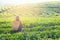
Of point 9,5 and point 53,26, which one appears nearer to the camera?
point 53,26

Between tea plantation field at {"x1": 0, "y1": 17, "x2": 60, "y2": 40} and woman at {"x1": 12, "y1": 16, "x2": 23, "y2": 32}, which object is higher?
woman at {"x1": 12, "y1": 16, "x2": 23, "y2": 32}

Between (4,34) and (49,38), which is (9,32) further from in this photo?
(49,38)

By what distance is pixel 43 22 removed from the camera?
25.7ft

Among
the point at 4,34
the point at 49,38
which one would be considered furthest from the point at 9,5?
the point at 49,38

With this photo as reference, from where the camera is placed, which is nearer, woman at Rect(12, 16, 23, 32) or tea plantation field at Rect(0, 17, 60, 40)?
tea plantation field at Rect(0, 17, 60, 40)

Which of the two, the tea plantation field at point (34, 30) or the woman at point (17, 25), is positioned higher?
the woman at point (17, 25)

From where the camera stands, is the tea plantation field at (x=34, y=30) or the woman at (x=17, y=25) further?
the woman at (x=17, y=25)

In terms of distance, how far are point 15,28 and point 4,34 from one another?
1.80ft

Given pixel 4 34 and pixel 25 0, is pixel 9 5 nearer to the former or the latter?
pixel 25 0

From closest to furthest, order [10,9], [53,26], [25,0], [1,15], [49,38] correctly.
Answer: [49,38], [53,26], [1,15], [10,9], [25,0]

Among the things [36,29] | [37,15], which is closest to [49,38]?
[36,29]

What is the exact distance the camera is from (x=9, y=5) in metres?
10.1

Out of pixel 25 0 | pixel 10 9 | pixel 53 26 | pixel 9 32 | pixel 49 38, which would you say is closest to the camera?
pixel 49 38

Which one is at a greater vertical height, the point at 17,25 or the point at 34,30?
the point at 17,25
